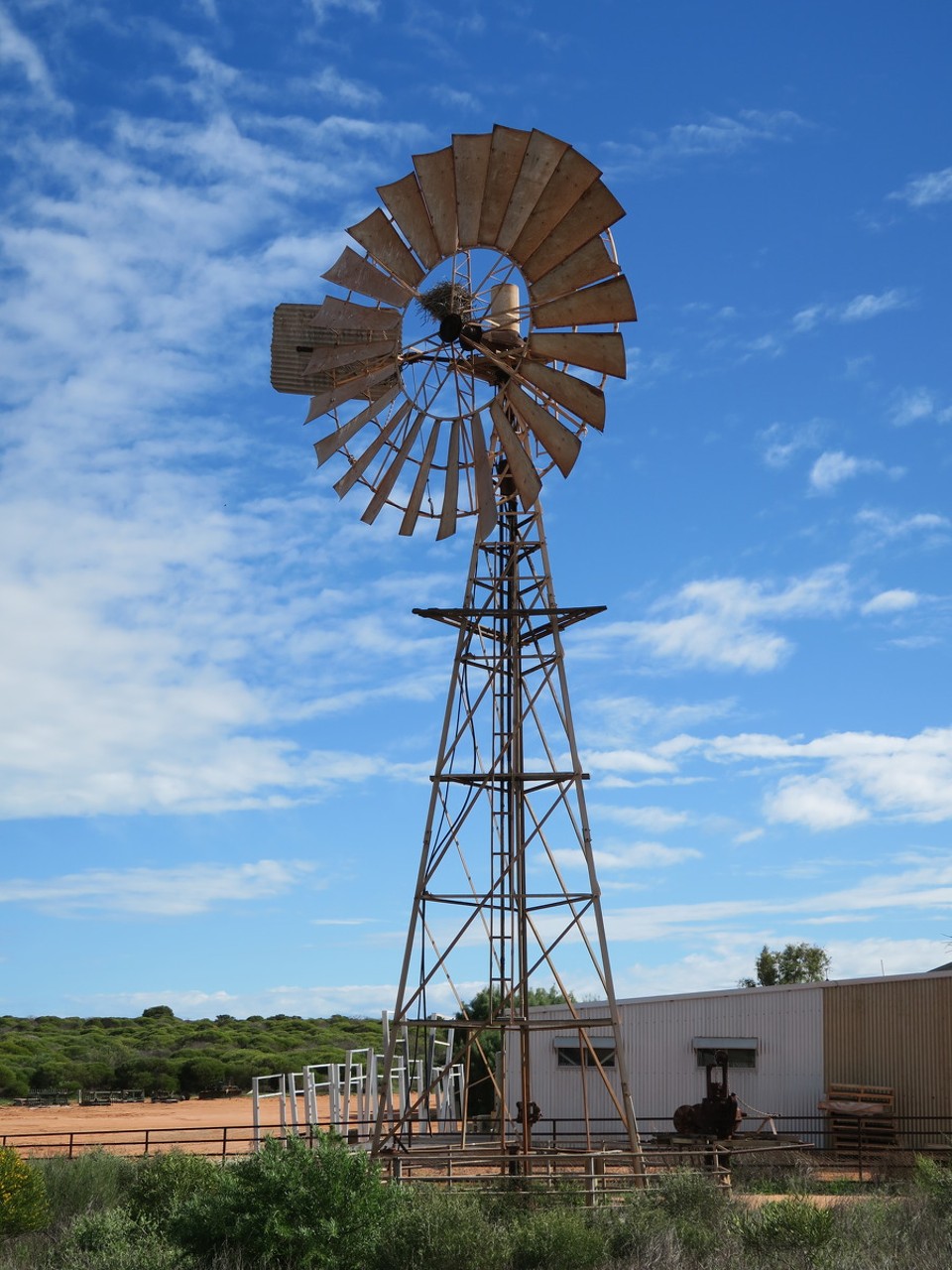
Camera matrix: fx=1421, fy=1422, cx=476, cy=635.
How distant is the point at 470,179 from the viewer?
19.8m

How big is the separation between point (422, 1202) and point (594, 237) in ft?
41.9

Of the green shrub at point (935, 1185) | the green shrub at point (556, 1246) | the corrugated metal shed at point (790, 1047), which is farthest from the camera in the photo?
the corrugated metal shed at point (790, 1047)

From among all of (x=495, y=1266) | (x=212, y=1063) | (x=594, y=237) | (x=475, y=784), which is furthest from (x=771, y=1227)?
(x=212, y=1063)

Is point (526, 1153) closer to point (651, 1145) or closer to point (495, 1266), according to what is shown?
point (495, 1266)

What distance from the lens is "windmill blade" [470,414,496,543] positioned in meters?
20.0

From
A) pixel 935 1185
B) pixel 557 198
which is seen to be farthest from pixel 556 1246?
pixel 557 198

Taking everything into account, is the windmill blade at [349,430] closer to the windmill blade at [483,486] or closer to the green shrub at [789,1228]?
the windmill blade at [483,486]

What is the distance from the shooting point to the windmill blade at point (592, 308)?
1969 cm

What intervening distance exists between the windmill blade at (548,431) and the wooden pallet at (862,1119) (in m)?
15.5

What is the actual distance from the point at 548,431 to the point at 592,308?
5.92ft

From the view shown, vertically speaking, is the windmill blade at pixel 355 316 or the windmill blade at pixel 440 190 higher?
the windmill blade at pixel 440 190

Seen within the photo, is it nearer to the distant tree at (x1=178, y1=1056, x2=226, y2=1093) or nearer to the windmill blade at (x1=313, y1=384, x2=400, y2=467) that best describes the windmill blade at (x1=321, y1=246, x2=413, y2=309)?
the windmill blade at (x1=313, y1=384, x2=400, y2=467)

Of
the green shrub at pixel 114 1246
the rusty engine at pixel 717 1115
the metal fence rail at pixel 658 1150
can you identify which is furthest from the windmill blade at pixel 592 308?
the rusty engine at pixel 717 1115

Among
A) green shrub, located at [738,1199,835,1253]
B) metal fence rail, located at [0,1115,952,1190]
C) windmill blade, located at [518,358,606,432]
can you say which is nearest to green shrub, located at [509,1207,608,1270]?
green shrub, located at [738,1199,835,1253]
